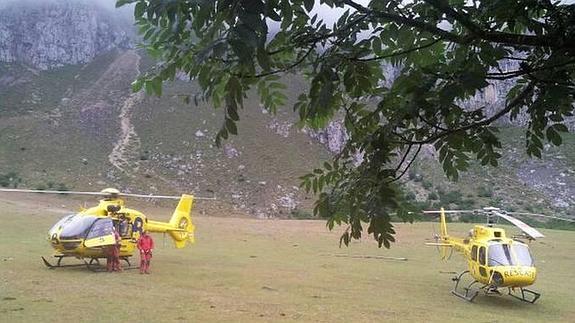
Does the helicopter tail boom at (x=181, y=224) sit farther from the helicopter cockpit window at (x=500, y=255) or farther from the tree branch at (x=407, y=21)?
the tree branch at (x=407, y=21)

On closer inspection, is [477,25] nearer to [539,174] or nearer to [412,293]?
[412,293]

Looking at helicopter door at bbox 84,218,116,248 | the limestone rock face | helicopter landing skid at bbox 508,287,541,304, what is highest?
the limestone rock face

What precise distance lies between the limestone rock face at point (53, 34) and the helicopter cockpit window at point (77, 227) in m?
55.5

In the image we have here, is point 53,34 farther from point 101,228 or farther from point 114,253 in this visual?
point 114,253

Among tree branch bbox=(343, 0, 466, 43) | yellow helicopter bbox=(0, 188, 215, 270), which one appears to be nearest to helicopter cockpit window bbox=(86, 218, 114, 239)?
yellow helicopter bbox=(0, 188, 215, 270)

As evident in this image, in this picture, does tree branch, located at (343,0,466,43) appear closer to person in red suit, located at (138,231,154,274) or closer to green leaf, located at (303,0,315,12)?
green leaf, located at (303,0,315,12)

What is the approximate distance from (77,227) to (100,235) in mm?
572

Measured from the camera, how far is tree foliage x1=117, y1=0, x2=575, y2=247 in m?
1.99

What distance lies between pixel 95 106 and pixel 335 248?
39.3 m

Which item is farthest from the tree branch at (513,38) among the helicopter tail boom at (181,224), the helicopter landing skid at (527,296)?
the helicopter tail boom at (181,224)

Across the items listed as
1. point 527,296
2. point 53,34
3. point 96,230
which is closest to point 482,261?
point 527,296

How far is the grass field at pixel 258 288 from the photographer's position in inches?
388

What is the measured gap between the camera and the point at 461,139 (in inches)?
105

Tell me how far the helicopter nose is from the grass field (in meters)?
0.60
